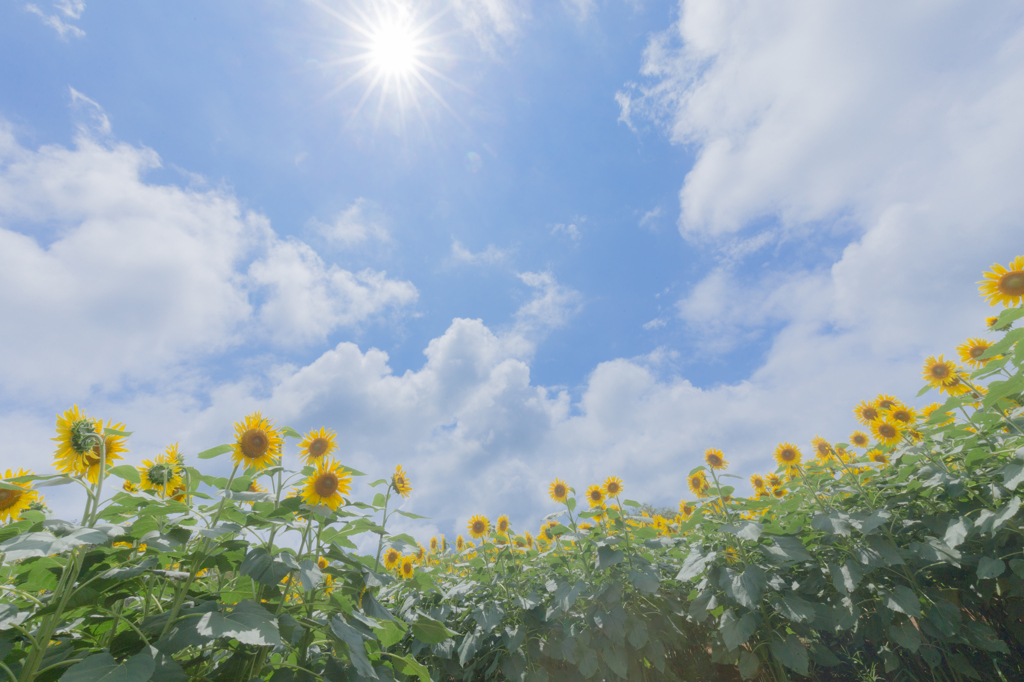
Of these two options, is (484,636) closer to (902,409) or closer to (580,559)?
(580,559)

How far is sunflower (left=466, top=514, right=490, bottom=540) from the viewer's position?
5.69m

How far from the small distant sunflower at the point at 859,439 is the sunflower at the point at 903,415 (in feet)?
3.05

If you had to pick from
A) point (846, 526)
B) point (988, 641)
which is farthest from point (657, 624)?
point (988, 641)

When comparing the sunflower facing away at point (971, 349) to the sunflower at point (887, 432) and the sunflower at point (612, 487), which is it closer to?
the sunflower at point (887, 432)

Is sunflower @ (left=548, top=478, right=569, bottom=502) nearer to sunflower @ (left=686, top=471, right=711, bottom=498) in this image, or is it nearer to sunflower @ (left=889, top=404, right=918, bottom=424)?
sunflower @ (left=686, top=471, right=711, bottom=498)

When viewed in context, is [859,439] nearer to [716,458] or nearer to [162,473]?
[716,458]

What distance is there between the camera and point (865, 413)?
16.5ft

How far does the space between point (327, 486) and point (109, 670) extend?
50.9 inches

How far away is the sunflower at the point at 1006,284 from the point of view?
3445 millimetres

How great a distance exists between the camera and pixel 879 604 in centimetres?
312

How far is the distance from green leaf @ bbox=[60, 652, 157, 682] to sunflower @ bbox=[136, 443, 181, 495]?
1128mm

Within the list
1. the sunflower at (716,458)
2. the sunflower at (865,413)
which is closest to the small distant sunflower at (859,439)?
the sunflower at (865,413)

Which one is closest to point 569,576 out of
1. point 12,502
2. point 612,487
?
point 612,487

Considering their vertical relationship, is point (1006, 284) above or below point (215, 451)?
above
